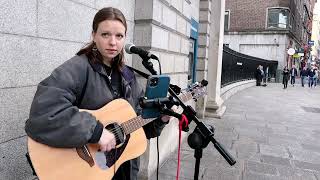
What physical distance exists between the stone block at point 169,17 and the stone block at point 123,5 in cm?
55

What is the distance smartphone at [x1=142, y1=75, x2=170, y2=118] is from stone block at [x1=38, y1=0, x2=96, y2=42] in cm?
144

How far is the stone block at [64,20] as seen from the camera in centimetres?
303

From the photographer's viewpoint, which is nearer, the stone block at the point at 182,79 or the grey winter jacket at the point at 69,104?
the grey winter jacket at the point at 69,104

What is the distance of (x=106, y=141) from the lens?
84.5 inches

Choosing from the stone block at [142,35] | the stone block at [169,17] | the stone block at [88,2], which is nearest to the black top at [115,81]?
the stone block at [88,2]

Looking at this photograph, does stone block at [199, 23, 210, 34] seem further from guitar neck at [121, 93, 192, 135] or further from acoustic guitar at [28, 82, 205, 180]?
guitar neck at [121, 93, 192, 135]

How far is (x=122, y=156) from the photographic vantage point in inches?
96.7

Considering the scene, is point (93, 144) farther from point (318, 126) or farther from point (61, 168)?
point (318, 126)

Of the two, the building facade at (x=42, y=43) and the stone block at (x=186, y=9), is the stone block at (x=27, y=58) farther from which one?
the stone block at (x=186, y=9)

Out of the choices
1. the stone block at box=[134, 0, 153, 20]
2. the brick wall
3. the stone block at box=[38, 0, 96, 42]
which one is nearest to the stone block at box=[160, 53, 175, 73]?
the stone block at box=[134, 0, 153, 20]

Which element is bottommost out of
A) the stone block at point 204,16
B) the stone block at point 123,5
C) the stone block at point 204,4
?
the stone block at point 123,5

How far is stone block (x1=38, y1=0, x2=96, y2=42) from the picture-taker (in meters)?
3.03

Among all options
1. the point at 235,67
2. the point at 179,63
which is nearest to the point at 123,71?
the point at 179,63

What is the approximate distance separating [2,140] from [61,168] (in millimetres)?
947
